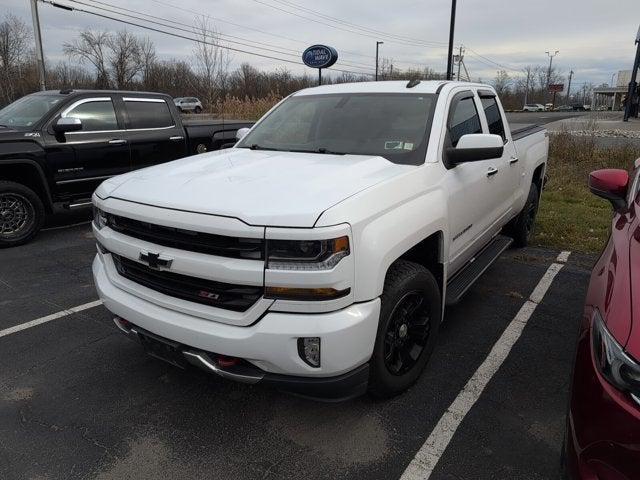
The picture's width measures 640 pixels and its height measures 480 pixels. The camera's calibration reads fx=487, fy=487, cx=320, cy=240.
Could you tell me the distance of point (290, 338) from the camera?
223cm

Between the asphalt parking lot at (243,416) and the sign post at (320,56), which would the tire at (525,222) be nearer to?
the asphalt parking lot at (243,416)

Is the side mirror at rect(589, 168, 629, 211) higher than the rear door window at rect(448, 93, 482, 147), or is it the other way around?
the rear door window at rect(448, 93, 482, 147)

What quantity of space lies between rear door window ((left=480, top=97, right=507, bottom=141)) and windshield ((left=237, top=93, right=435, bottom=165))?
119 cm

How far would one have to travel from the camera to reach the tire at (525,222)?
586cm

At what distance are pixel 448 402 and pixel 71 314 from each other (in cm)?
318

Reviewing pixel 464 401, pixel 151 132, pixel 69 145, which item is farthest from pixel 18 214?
pixel 464 401

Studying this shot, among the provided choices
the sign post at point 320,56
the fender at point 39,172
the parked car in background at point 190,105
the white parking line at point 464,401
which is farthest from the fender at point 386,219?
the parked car in background at point 190,105

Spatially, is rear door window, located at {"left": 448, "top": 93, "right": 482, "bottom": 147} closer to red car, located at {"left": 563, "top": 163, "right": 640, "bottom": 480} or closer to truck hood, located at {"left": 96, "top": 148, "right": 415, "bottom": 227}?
truck hood, located at {"left": 96, "top": 148, "right": 415, "bottom": 227}

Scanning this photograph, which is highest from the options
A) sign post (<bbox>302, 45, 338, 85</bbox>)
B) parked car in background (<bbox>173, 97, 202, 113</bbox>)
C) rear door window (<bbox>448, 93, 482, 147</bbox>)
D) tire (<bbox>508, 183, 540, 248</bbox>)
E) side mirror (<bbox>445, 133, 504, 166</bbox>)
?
sign post (<bbox>302, 45, 338, 85</bbox>)

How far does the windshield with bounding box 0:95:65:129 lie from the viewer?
21.6ft

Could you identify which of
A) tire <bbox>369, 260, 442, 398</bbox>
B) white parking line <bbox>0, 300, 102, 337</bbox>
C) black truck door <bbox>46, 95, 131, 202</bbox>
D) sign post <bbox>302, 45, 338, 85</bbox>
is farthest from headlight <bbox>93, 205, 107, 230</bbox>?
sign post <bbox>302, 45, 338, 85</bbox>

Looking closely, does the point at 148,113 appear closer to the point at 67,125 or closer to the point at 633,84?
the point at 67,125

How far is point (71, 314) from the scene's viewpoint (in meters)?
4.18

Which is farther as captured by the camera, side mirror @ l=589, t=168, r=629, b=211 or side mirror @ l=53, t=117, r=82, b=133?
side mirror @ l=53, t=117, r=82, b=133
